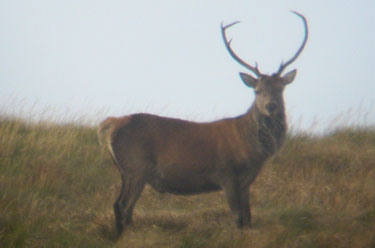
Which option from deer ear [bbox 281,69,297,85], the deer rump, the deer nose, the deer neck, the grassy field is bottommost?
the grassy field

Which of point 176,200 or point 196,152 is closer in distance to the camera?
point 196,152

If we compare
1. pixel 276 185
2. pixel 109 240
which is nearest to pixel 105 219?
pixel 109 240

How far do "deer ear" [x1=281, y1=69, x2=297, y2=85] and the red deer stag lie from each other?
4.8 inches

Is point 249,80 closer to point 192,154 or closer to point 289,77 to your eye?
point 289,77

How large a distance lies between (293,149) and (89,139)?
3.32 metres

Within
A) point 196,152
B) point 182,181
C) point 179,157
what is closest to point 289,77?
point 196,152

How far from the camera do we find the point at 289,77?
25.3ft

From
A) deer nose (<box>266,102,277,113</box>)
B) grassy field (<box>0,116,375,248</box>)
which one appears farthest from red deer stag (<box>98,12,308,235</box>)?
grassy field (<box>0,116,375,248</box>)

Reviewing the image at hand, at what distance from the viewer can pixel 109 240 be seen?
6.64 meters

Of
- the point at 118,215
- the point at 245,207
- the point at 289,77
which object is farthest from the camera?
the point at 289,77

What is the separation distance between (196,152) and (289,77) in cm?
148

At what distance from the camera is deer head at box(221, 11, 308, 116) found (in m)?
7.30

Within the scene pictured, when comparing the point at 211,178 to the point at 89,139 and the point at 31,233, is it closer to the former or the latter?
the point at 31,233

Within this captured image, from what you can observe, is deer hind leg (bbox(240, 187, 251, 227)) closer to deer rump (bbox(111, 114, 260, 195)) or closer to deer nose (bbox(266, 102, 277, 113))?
deer rump (bbox(111, 114, 260, 195))
